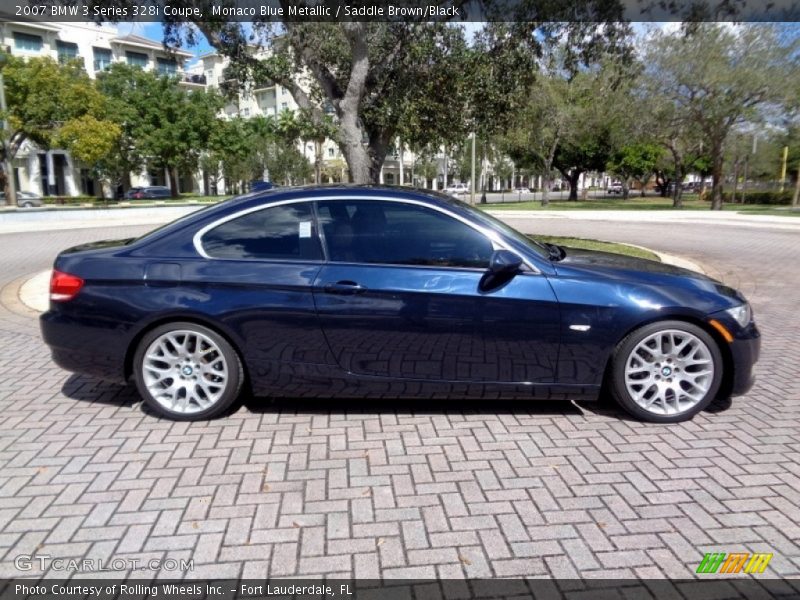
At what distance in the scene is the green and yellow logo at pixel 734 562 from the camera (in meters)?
2.41

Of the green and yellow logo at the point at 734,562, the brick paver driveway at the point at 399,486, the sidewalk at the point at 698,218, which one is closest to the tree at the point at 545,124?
the sidewalk at the point at 698,218

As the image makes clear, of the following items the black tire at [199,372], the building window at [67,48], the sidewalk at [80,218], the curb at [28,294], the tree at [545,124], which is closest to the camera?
the black tire at [199,372]

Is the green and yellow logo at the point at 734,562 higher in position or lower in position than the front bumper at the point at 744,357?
lower

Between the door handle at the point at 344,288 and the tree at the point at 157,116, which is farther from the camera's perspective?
the tree at the point at 157,116

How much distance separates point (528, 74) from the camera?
475 inches

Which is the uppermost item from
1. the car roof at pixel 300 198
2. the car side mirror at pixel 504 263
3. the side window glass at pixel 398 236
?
the car roof at pixel 300 198

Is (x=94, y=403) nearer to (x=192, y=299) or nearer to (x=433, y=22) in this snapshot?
(x=192, y=299)

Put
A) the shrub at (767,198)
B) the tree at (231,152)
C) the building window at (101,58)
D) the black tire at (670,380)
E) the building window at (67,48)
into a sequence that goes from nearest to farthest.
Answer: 1. the black tire at (670,380)
2. the shrub at (767,198)
3. the tree at (231,152)
4. the building window at (67,48)
5. the building window at (101,58)

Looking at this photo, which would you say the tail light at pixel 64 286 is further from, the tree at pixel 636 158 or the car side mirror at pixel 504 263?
the tree at pixel 636 158

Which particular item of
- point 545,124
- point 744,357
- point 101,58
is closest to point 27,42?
point 101,58

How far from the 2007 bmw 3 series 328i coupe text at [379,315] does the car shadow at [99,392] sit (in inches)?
18.8

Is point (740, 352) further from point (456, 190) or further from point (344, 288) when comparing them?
point (456, 190)

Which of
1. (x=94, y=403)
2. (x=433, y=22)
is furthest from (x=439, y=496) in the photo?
(x=433, y=22)

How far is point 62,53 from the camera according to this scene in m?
51.9
